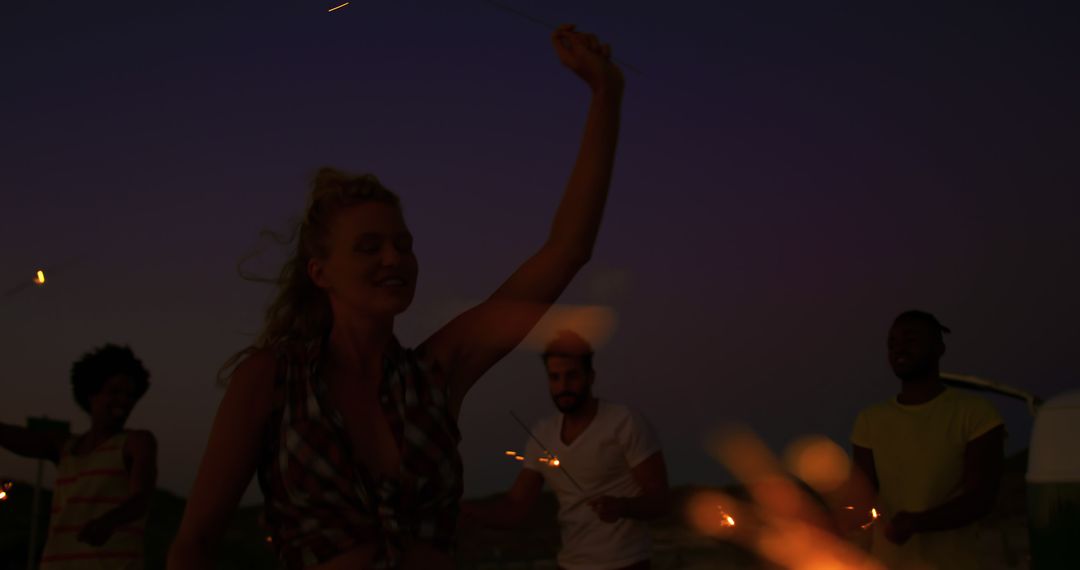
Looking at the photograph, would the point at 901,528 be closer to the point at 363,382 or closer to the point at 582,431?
the point at 582,431

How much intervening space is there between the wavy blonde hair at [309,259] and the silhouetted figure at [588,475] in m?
3.19

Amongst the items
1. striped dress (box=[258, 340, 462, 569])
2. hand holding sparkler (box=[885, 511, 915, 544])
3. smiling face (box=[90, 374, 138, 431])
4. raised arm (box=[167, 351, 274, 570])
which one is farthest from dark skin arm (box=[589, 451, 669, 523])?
raised arm (box=[167, 351, 274, 570])

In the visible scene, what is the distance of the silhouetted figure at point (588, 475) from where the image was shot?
620 cm

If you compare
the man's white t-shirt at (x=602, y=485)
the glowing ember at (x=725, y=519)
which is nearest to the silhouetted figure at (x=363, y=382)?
the glowing ember at (x=725, y=519)

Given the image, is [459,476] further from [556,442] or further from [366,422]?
[556,442]

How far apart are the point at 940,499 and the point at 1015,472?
49.4 feet

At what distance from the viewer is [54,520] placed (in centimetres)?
635

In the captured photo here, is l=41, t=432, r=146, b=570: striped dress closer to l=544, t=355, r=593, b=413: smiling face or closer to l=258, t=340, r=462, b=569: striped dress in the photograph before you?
l=544, t=355, r=593, b=413: smiling face

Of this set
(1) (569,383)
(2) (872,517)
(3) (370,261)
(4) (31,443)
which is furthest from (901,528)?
(4) (31,443)

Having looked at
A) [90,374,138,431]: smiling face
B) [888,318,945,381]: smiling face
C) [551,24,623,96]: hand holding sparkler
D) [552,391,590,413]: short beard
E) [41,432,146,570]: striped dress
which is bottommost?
[41,432,146,570]: striped dress

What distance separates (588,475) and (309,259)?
12.4 feet

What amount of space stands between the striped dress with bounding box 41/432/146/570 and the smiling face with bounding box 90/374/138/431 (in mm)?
101

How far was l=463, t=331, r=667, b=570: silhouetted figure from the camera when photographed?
6.20m

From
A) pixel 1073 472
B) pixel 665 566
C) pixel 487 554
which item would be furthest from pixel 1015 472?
pixel 1073 472
